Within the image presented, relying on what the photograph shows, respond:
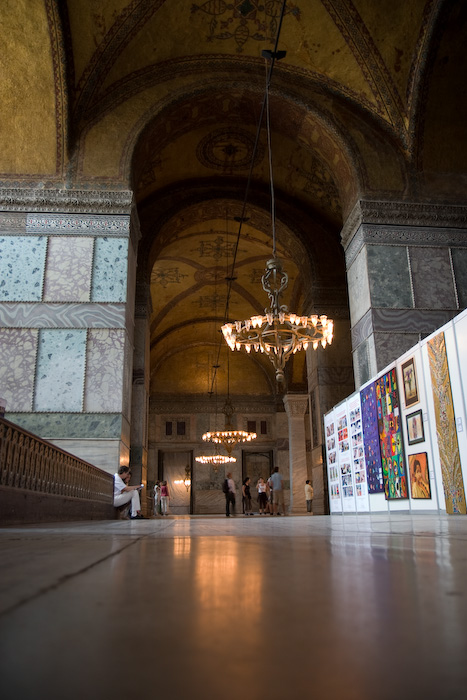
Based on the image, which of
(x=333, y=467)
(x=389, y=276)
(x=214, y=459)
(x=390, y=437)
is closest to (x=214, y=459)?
(x=214, y=459)

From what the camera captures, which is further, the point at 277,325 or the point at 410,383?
the point at 277,325

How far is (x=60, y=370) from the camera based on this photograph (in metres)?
8.05

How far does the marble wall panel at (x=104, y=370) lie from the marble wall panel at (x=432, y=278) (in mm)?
4641

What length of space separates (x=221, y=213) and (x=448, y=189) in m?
5.14

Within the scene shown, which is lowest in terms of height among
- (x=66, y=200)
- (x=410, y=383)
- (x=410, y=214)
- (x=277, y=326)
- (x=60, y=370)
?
(x=410, y=383)

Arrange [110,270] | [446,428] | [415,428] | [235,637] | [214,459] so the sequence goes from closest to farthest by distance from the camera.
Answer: [235,637] → [446,428] → [415,428] → [110,270] → [214,459]

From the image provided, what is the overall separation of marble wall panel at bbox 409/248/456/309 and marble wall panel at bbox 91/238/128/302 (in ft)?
14.9

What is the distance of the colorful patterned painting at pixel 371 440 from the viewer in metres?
7.21

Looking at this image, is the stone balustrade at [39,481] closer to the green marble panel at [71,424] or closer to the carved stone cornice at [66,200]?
the green marble panel at [71,424]

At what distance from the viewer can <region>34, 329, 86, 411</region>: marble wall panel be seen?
7883mm

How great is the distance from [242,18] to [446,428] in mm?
7464

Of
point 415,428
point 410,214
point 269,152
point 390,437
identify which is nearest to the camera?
point 415,428

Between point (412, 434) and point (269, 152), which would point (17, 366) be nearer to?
point (412, 434)

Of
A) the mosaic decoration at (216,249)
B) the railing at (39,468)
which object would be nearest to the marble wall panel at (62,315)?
the railing at (39,468)
